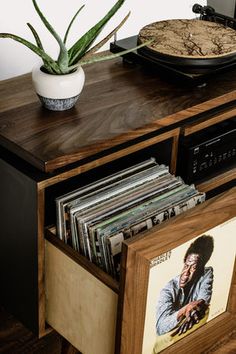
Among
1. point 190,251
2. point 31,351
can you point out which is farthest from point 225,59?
point 31,351

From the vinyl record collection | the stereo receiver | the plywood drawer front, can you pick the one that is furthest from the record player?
the plywood drawer front

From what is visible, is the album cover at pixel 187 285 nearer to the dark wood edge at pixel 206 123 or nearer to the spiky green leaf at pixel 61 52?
the dark wood edge at pixel 206 123

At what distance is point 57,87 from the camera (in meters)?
1.18

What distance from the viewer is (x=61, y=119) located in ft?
3.96

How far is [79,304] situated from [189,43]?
0.56m

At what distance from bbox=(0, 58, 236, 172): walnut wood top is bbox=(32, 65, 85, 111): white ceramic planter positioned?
2cm

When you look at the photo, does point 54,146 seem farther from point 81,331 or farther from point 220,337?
point 220,337

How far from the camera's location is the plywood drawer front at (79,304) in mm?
1069

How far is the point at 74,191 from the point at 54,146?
89mm

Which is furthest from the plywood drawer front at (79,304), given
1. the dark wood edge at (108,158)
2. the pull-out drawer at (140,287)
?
the dark wood edge at (108,158)

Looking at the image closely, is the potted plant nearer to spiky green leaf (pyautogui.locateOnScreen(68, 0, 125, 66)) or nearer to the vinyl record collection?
spiky green leaf (pyautogui.locateOnScreen(68, 0, 125, 66))

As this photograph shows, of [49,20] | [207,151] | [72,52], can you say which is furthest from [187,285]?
[49,20]

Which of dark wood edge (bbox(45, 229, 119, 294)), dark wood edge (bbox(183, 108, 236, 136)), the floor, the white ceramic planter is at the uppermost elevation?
the white ceramic planter

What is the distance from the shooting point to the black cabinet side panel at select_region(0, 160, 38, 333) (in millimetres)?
1131
